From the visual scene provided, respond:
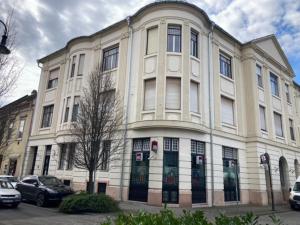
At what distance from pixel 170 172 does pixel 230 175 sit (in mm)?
5904

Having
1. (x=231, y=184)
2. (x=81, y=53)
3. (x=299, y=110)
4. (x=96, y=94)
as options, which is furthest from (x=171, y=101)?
(x=299, y=110)

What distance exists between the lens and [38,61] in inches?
1146

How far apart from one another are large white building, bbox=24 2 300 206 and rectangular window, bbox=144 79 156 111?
0.08m

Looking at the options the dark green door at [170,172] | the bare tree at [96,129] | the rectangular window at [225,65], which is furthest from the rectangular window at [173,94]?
the rectangular window at [225,65]

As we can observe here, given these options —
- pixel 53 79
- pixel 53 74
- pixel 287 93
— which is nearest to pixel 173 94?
pixel 53 79

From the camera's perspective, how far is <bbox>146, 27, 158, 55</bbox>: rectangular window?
1905cm

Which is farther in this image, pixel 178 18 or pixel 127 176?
pixel 178 18

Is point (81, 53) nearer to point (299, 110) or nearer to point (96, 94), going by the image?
point (96, 94)

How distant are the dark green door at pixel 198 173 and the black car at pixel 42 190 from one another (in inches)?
286

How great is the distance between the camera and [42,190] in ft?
50.5

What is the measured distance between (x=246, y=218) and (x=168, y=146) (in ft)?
41.6

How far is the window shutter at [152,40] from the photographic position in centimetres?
1906

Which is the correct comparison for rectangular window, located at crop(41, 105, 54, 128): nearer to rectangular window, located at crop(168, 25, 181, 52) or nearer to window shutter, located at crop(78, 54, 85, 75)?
window shutter, located at crop(78, 54, 85, 75)

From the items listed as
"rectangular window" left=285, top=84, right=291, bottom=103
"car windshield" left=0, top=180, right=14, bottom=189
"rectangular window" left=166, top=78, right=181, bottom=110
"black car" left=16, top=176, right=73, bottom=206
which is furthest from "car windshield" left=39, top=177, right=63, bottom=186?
"rectangular window" left=285, top=84, right=291, bottom=103
